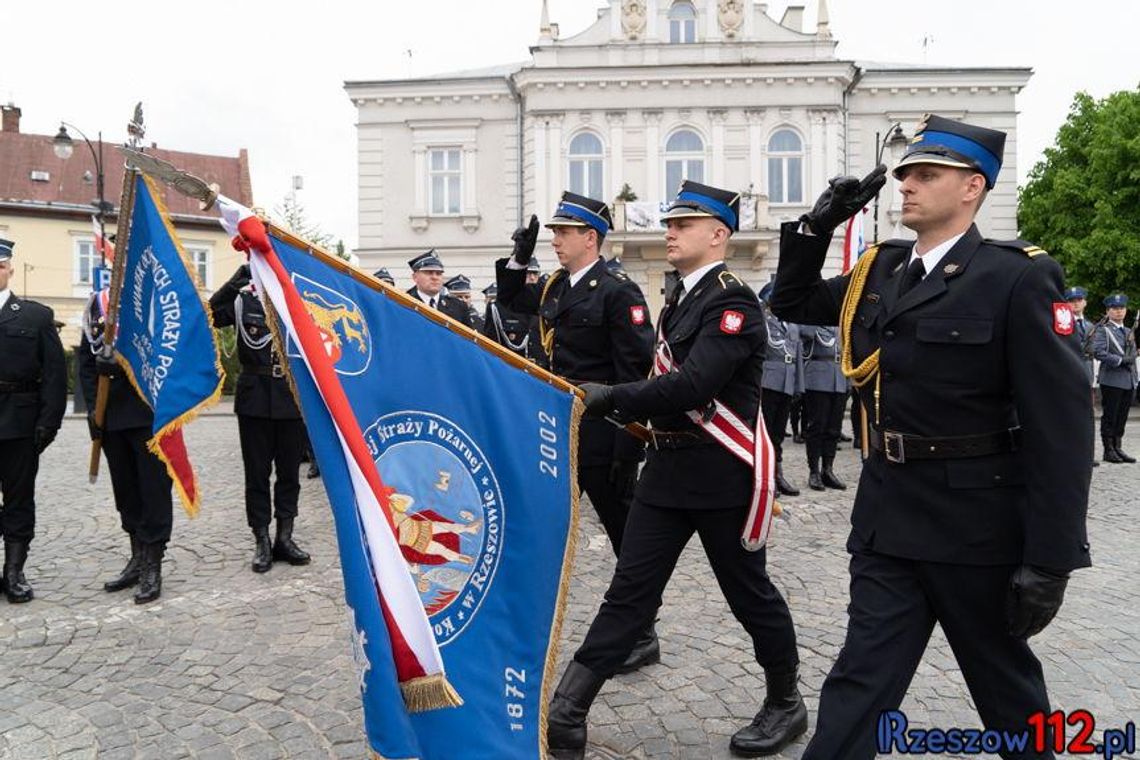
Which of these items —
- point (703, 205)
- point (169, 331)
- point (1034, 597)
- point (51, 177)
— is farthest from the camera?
point (51, 177)

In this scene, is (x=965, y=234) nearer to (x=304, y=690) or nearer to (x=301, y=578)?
(x=304, y=690)

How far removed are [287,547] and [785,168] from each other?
22640mm

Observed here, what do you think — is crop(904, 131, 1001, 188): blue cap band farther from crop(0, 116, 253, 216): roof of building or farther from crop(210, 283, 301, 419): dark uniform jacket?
crop(0, 116, 253, 216): roof of building

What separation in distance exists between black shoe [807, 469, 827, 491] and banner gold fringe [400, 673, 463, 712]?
731 cm

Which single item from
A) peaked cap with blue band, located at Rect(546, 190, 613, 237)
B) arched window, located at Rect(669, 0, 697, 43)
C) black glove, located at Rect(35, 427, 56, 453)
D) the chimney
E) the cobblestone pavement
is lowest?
the cobblestone pavement

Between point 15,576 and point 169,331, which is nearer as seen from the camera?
point 169,331

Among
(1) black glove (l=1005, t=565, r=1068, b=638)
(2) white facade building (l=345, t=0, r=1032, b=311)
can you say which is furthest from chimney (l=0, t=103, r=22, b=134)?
(1) black glove (l=1005, t=565, r=1068, b=638)

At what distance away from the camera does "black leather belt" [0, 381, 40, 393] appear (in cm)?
542

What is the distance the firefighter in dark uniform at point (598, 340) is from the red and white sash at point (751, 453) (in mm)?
697

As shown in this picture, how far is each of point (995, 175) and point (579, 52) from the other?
24.9 meters

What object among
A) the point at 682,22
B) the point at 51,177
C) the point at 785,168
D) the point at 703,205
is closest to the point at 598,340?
the point at 703,205

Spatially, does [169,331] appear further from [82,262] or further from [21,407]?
[82,262]

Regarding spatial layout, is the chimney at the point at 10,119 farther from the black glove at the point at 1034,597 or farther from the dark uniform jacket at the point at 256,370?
the black glove at the point at 1034,597

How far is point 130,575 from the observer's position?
18.6ft
